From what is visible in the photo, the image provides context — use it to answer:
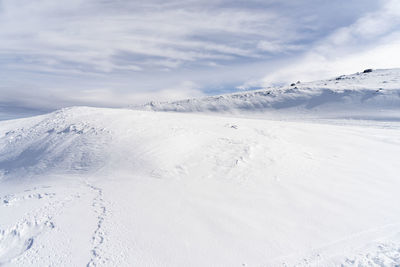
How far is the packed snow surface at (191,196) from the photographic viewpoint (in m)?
2.91

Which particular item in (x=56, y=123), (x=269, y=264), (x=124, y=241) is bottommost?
(x=269, y=264)

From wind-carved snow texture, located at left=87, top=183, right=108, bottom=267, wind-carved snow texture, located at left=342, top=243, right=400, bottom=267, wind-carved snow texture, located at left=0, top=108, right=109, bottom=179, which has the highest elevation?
wind-carved snow texture, located at left=0, top=108, right=109, bottom=179

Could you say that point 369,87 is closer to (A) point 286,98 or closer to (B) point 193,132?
(A) point 286,98

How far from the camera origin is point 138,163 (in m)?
5.19

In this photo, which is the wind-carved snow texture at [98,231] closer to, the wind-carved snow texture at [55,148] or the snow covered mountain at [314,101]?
the wind-carved snow texture at [55,148]

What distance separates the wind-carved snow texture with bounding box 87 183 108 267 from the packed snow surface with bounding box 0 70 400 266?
0.01 meters

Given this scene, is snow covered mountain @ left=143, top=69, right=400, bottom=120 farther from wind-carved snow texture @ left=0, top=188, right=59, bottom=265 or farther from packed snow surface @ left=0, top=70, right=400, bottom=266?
wind-carved snow texture @ left=0, top=188, right=59, bottom=265

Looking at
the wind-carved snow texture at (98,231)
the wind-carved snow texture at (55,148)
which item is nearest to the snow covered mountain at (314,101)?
the wind-carved snow texture at (55,148)

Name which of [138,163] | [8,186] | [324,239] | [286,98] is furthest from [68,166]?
[286,98]

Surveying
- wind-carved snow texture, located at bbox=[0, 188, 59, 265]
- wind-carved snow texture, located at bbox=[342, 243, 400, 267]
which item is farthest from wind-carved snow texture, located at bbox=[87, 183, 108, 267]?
wind-carved snow texture, located at bbox=[342, 243, 400, 267]

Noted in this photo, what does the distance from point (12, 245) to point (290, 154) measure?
5891mm

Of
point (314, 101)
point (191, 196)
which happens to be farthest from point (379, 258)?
point (314, 101)

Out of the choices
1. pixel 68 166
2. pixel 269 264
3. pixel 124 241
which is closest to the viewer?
pixel 269 264

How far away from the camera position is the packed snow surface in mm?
2914
